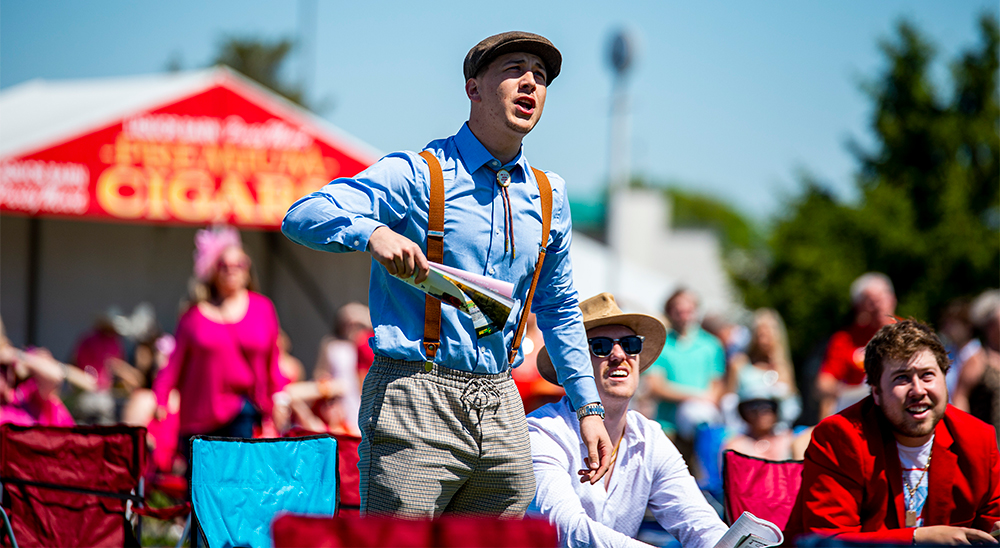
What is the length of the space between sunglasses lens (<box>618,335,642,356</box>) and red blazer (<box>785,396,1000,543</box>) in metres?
0.66

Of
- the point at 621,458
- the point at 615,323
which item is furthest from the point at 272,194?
the point at 621,458

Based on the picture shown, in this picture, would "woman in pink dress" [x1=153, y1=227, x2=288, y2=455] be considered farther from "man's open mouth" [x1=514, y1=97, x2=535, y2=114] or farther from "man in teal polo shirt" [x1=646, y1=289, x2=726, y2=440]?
"man's open mouth" [x1=514, y1=97, x2=535, y2=114]

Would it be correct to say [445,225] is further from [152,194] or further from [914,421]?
[152,194]

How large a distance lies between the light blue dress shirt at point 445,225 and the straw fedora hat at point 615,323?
0.88m

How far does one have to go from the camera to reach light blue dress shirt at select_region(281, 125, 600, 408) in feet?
7.49

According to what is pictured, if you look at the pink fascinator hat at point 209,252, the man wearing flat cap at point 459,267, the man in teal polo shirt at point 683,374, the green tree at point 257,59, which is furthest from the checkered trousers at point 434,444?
the green tree at point 257,59

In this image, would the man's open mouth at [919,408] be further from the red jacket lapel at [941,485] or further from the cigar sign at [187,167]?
the cigar sign at [187,167]

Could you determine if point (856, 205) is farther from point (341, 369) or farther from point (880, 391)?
point (880, 391)

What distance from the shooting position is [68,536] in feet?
13.9

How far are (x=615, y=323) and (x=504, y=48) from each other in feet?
4.30

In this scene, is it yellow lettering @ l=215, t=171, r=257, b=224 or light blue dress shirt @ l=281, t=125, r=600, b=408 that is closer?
light blue dress shirt @ l=281, t=125, r=600, b=408

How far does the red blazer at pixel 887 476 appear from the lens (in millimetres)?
3105

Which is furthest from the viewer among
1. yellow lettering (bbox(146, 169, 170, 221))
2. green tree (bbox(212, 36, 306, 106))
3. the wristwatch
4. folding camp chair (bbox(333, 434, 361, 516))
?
green tree (bbox(212, 36, 306, 106))

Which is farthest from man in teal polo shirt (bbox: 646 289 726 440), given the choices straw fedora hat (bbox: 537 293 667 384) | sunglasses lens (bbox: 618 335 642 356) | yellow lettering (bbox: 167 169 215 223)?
yellow lettering (bbox: 167 169 215 223)
